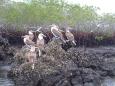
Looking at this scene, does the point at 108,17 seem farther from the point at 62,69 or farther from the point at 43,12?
the point at 62,69

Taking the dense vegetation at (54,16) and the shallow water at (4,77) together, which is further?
the dense vegetation at (54,16)

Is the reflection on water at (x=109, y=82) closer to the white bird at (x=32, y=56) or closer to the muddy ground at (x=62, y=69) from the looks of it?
the muddy ground at (x=62, y=69)

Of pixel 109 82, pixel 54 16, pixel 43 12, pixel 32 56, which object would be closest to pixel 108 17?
pixel 54 16

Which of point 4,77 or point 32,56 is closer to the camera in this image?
point 32,56

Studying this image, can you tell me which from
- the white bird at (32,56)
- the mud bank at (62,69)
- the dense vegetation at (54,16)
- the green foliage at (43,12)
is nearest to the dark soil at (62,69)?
the mud bank at (62,69)

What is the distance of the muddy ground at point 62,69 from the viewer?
16.3m

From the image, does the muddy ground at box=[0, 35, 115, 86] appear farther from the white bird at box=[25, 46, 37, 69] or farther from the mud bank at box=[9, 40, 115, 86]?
the white bird at box=[25, 46, 37, 69]

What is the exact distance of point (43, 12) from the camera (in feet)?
86.1

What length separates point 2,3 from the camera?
2620cm

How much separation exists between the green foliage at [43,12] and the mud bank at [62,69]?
7463 millimetres

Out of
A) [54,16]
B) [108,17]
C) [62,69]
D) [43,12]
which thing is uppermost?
[43,12]

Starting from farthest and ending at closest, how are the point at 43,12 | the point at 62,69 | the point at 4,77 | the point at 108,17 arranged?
the point at 108,17 → the point at 43,12 → the point at 4,77 → the point at 62,69

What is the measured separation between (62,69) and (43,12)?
10.1 meters

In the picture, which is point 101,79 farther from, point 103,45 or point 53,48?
point 103,45
